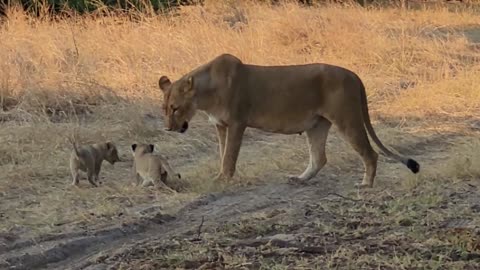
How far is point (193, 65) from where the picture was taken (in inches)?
527

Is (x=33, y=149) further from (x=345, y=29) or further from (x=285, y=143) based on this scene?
Result: (x=345, y=29)

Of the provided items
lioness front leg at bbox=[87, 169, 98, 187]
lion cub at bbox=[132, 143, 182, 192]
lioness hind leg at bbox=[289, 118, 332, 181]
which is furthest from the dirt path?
lioness front leg at bbox=[87, 169, 98, 187]

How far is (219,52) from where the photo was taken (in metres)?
14.3

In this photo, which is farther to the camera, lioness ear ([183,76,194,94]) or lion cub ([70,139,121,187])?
lioness ear ([183,76,194,94])

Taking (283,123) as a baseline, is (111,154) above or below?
below

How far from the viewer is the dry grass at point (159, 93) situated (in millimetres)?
7680

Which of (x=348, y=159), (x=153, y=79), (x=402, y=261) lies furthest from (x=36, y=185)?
(x=153, y=79)

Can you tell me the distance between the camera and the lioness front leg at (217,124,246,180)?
315 inches

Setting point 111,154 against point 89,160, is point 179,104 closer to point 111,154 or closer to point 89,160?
point 111,154

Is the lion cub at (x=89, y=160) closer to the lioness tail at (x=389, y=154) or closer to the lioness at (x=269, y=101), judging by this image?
the lioness at (x=269, y=101)

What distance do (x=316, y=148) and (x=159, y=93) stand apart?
156 inches

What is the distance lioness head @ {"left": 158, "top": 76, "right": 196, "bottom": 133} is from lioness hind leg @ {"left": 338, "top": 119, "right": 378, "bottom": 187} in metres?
1.24

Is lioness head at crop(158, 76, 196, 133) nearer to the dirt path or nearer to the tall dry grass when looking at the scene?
the dirt path

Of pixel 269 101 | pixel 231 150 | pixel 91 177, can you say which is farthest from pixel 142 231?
pixel 269 101
